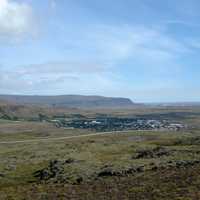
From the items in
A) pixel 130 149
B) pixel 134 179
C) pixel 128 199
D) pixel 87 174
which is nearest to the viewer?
pixel 128 199

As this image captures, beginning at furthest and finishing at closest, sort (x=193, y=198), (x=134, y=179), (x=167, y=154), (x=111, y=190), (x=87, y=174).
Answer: (x=167, y=154) < (x=87, y=174) < (x=134, y=179) < (x=111, y=190) < (x=193, y=198)

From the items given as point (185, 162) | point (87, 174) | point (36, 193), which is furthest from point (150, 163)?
point (36, 193)

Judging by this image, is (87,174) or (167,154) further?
(167,154)

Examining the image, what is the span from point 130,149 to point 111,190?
1322 inches

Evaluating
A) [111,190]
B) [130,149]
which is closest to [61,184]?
[111,190]

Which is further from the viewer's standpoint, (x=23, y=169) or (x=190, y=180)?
(x=23, y=169)

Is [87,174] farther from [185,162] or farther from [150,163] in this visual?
[185,162]

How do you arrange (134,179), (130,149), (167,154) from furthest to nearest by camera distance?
(130,149) < (167,154) < (134,179)

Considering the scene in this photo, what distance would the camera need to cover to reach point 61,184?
146ft

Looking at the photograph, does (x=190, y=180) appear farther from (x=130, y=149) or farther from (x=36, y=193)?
(x=130, y=149)

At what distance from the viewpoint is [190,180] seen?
126 ft

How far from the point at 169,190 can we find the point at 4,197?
1551 cm

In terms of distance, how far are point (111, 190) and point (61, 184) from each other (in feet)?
25.9

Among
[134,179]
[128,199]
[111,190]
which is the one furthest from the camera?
[134,179]
